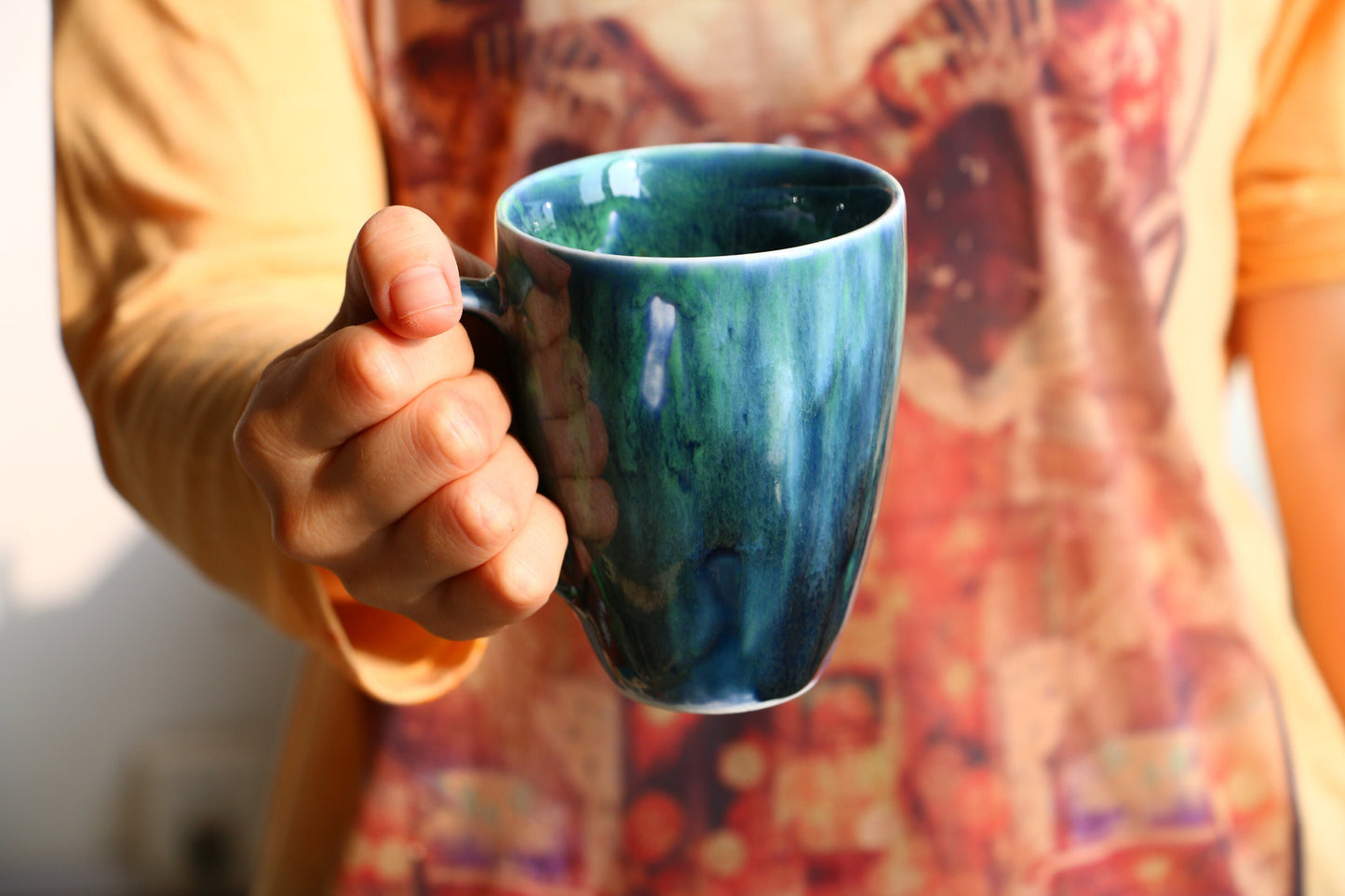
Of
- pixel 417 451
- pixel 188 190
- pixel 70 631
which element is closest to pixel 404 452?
pixel 417 451

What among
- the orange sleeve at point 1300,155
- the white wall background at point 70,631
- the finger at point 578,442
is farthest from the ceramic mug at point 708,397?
the white wall background at point 70,631

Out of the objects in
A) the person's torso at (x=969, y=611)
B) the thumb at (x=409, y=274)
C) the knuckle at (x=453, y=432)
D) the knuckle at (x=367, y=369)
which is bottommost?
the person's torso at (x=969, y=611)

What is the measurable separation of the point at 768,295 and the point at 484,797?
520 millimetres

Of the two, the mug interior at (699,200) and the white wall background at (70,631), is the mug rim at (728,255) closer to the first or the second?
the mug interior at (699,200)

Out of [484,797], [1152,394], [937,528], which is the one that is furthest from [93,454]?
→ [1152,394]

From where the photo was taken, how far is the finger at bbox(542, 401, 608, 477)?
1.18 ft

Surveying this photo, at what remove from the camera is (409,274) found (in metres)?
0.33

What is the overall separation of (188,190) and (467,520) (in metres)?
0.41

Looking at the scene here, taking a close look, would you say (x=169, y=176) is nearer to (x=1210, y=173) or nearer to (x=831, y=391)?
(x=831, y=391)

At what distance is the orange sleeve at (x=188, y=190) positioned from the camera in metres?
0.61

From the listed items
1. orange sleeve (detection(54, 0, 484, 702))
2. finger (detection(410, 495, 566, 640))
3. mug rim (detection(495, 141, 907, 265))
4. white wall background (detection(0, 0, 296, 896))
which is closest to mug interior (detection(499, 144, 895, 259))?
mug rim (detection(495, 141, 907, 265))

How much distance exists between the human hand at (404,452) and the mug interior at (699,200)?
4 centimetres

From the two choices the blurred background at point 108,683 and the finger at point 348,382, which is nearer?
the finger at point 348,382

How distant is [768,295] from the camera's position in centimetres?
33
